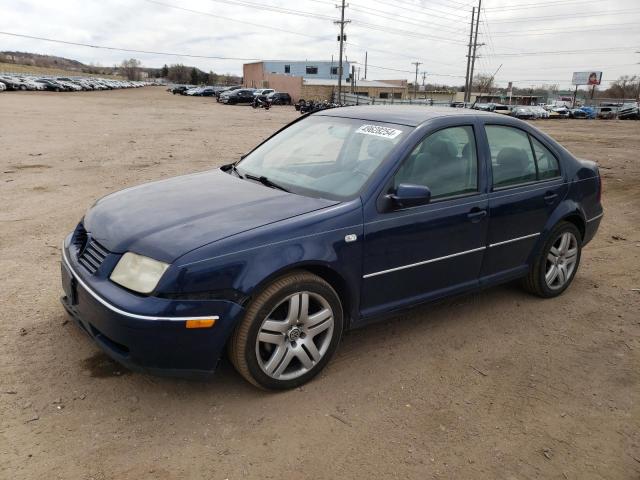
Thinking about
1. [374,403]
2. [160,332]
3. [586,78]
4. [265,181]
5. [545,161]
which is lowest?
[374,403]

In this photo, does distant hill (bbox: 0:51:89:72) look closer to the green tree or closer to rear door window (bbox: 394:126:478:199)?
the green tree

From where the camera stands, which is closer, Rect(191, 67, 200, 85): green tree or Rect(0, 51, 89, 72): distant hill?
Rect(191, 67, 200, 85): green tree

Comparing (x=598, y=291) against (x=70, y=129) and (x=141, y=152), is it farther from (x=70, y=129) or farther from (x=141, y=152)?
(x=70, y=129)

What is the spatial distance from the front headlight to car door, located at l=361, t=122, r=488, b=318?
1.27 meters

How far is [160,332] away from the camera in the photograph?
2672 mm

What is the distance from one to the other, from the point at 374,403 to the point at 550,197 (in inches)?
98.3

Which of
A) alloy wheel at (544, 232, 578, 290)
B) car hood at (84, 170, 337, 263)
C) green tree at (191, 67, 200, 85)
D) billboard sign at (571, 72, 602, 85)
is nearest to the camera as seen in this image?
car hood at (84, 170, 337, 263)

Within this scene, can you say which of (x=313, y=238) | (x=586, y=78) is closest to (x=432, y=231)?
(x=313, y=238)

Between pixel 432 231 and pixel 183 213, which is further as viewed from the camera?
pixel 432 231

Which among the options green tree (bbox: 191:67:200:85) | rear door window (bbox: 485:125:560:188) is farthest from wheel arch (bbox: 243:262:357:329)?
green tree (bbox: 191:67:200:85)

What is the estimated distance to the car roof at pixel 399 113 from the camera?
3795 millimetres

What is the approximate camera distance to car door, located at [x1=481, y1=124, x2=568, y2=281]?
4023 mm

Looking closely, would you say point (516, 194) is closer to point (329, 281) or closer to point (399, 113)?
point (399, 113)

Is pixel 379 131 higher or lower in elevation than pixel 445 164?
higher
